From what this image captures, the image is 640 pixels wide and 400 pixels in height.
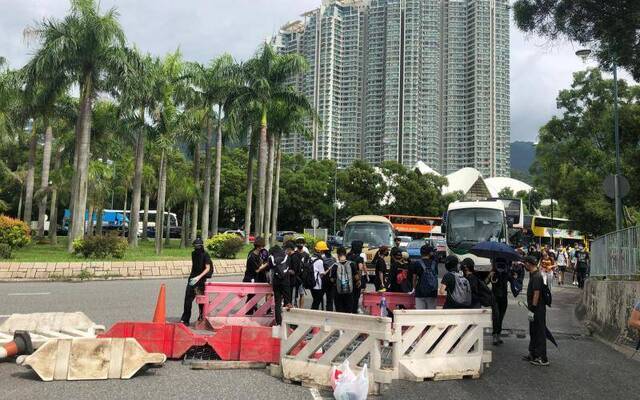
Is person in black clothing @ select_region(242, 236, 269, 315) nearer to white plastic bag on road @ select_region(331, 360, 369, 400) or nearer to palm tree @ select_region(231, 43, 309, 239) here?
white plastic bag on road @ select_region(331, 360, 369, 400)

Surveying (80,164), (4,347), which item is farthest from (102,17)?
(4,347)

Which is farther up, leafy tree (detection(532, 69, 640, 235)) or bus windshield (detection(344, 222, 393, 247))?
leafy tree (detection(532, 69, 640, 235))

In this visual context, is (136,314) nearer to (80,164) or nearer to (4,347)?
(4,347)

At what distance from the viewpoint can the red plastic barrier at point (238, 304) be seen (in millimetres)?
9500

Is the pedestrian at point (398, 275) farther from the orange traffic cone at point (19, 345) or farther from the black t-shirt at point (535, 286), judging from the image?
the orange traffic cone at point (19, 345)

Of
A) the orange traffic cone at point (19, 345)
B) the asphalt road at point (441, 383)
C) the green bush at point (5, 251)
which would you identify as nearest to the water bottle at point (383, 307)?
the asphalt road at point (441, 383)

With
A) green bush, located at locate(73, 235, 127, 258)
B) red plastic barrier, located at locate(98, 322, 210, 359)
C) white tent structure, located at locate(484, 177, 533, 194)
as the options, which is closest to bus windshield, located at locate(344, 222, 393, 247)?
green bush, located at locate(73, 235, 127, 258)

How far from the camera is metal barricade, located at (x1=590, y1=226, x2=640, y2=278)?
36.7ft

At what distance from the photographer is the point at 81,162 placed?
24172 millimetres

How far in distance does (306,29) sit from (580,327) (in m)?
74.6

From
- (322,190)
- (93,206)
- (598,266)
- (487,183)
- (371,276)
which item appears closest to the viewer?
(598,266)

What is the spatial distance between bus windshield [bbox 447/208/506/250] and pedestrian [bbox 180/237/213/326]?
14964 millimetres

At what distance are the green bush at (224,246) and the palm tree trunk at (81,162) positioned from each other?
566cm

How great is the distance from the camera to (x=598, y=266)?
49.6ft
